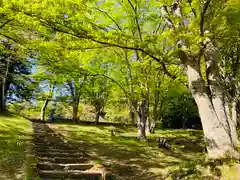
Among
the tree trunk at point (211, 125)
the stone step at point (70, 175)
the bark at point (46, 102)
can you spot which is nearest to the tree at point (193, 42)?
the tree trunk at point (211, 125)

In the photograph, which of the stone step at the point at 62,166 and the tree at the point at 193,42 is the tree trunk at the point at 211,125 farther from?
the stone step at the point at 62,166

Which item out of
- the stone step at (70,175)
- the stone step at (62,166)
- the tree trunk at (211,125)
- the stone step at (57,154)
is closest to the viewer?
the tree trunk at (211,125)

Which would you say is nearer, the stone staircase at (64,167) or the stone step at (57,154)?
the stone staircase at (64,167)

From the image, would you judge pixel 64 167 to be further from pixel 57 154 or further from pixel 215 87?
pixel 215 87

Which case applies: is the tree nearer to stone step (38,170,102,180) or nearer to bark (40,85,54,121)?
stone step (38,170,102,180)

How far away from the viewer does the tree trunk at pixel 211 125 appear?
4965mm

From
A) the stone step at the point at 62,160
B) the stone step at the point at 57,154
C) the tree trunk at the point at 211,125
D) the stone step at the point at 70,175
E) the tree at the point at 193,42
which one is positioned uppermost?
the tree at the point at 193,42

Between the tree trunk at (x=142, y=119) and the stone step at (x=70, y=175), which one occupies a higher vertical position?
the tree trunk at (x=142, y=119)

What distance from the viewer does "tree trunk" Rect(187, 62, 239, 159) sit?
4.96 m

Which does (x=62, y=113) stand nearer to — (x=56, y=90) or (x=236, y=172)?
(x=56, y=90)

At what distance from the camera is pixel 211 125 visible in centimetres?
516

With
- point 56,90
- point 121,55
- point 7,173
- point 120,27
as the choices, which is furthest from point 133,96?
point 56,90

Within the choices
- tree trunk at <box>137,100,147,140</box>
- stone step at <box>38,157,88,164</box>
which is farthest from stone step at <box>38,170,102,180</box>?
tree trunk at <box>137,100,147,140</box>

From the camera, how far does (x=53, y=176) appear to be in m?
5.29
